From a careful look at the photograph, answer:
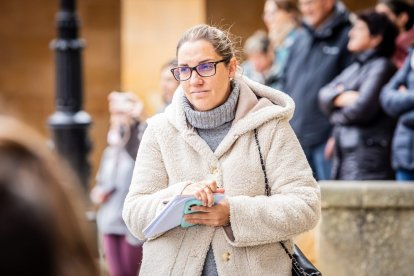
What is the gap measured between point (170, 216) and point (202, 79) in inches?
24.0

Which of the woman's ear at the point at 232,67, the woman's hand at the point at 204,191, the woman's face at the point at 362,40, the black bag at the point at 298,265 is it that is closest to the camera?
the woman's hand at the point at 204,191

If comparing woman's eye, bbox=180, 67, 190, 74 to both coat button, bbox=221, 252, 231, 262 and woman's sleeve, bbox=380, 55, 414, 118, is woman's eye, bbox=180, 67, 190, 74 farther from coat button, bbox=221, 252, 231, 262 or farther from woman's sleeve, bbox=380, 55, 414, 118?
woman's sleeve, bbox=380, 55, 414, 118

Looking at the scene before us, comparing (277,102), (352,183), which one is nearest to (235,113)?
(277,102)

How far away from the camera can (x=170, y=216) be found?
457 centimetres

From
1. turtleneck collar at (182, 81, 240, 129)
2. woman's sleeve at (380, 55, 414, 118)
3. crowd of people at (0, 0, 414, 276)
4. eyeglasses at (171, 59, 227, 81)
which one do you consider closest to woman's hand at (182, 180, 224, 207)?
crowd of people at (0, 0, 414, 276)

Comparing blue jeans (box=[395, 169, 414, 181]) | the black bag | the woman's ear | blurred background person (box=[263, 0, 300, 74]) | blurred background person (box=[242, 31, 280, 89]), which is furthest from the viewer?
blurred background person (box=[242, 31, 280, 89])

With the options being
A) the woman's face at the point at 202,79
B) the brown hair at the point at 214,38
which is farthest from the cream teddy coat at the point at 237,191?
the brown hair at the point at 214,38

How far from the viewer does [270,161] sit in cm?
474

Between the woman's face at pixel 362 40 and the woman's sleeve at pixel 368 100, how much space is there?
158 millimetres

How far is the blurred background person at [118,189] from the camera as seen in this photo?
9500 mm

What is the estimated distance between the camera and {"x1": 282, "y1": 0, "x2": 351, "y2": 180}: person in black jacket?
9906 mm

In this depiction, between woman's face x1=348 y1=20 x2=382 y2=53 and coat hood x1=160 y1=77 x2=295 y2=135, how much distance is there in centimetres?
429

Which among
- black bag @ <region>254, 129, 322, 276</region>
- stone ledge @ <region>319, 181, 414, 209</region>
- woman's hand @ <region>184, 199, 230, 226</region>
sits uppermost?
woman's hand @ <region>184, 199, 230, 226</region>

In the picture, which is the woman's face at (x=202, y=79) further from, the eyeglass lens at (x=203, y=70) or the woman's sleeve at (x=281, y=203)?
the woman's sleeve at (x=281, y=203)
